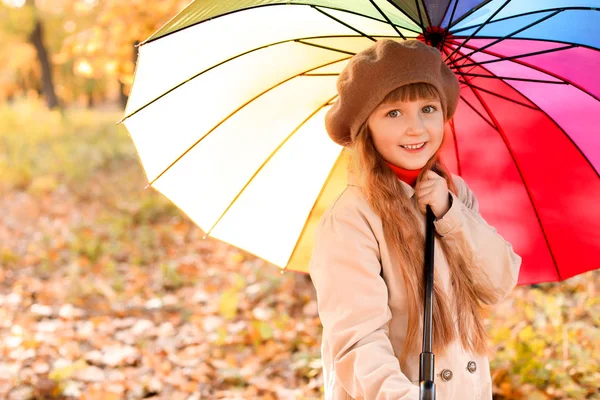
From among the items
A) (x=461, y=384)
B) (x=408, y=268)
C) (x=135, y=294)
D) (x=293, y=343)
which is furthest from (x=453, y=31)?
(x=135, y=294)

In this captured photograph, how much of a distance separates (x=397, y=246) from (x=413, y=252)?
60mm

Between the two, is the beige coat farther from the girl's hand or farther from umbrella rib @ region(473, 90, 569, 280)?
umbrella rib @ region(473, 90, 569, 280)

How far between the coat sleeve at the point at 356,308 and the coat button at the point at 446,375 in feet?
0.80

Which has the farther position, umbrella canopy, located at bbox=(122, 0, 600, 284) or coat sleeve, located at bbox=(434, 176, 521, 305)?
umbrella canopy, located at bbox=(122, 0, 600, 284)

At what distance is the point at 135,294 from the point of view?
6043 millimetres

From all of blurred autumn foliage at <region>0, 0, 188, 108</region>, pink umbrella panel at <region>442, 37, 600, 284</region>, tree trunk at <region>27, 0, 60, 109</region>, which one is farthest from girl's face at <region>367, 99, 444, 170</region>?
tree trunk at <region>27, 0, 60, 109</region>

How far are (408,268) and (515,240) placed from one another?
3.25 feet

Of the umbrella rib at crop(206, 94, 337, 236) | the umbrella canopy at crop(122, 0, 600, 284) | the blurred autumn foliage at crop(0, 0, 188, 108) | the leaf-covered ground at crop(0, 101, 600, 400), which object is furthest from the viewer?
the blurred autumn foliage at crop(0, 0, 188, 108)

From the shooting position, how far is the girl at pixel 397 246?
1851 mm

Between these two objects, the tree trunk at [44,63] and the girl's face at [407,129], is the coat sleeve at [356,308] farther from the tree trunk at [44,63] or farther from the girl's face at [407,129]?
the tree trunk at [44,63]

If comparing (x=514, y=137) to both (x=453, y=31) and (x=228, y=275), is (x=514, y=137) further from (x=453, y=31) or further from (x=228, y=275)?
(x=228, y=275)

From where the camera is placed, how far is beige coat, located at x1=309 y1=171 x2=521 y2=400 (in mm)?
1772

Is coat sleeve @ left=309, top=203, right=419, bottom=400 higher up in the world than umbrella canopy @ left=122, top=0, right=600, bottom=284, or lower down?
lower down

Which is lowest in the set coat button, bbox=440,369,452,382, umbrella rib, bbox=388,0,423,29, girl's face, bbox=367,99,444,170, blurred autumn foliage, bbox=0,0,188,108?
coat button, bbox=440,369,452,382
